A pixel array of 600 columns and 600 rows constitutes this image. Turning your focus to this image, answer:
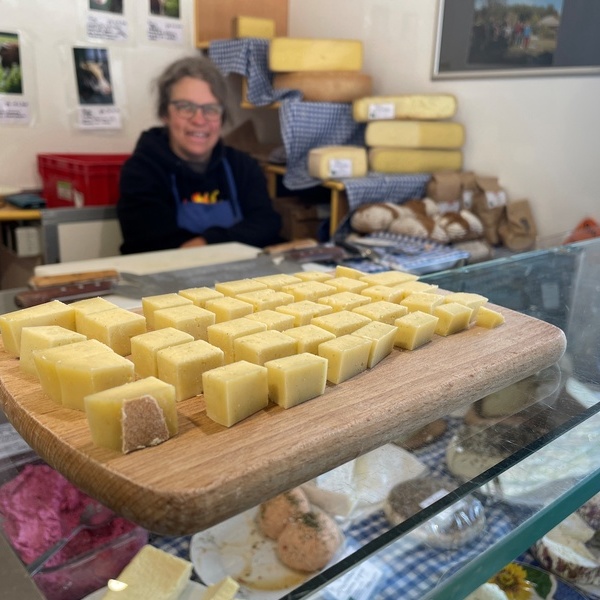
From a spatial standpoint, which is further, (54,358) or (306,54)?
(306,54)

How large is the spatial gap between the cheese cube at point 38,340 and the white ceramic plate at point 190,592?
277mm

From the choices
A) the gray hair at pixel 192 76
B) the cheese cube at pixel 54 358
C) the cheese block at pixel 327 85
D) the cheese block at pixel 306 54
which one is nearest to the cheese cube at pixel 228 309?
the cheese cube at pixel 54 358

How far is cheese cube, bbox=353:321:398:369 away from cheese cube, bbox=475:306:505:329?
0.20m

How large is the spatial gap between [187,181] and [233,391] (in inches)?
89.0

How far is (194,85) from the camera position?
2611 millimetres

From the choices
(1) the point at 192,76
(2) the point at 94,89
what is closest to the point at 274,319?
(1) the point at 192,76

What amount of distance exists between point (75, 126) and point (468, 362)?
3.01m

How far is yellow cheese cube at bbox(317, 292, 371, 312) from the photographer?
926 millimetres

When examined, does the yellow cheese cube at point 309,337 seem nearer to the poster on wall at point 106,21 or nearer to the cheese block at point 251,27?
the cheese block at point 251,27

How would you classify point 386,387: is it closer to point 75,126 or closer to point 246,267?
point 246,267

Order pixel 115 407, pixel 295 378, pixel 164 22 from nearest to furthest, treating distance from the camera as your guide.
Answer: pixel 115 407
pixel 295 378
pixel 164 22

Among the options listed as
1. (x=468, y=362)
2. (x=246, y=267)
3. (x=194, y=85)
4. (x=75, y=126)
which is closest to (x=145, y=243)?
(x=194, y=85)

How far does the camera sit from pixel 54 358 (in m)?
0.65

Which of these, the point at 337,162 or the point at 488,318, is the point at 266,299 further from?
the point at 337,162
